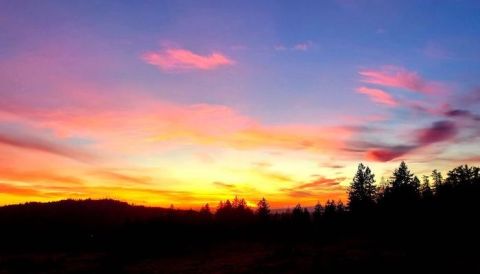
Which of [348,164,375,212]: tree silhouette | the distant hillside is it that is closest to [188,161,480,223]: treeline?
[348,164,375,212]: tree silhouette

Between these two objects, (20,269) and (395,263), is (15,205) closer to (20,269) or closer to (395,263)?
(20,269)

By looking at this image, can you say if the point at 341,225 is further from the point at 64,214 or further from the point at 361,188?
the point at 64,214

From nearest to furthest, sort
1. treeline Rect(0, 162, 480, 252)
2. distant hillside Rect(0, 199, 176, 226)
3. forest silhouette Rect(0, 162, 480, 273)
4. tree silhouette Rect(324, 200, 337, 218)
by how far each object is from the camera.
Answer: forest silhouette Rect(0, 162, 480, 273) < treeline Rect(0, 162, 480, 252) < tree silhouette Rect(324, 200, 337, 218) < distant hillside Rect(0, 199, 176, 226)

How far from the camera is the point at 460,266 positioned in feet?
161

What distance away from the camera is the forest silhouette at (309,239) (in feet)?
185

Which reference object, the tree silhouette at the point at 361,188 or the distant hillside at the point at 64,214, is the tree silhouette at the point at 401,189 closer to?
the tree silhouette at the point at 361,188

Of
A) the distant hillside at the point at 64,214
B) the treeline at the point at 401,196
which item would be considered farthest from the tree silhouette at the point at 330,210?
the distant hillside at the point at 64,214

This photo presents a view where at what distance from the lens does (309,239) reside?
9181 centimetres

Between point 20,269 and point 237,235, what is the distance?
50.4 meters

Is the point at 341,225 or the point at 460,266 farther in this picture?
the point at 341,225

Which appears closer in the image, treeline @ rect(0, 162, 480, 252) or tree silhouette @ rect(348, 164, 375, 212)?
treeline @ rect(0, 162, 480, 252)

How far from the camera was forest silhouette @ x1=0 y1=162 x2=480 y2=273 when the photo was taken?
5650 centimetres

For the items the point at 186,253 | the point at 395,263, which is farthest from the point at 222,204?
the point at 395,263

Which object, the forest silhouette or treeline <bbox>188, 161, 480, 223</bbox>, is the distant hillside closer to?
the forest silhouette
